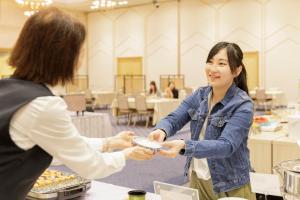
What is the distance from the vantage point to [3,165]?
43.2 inches

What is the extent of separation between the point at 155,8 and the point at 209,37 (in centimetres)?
277

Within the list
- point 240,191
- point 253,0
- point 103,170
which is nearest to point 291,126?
point 240,191

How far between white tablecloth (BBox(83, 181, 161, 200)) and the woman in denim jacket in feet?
0.90

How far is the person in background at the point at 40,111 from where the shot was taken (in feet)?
3.56

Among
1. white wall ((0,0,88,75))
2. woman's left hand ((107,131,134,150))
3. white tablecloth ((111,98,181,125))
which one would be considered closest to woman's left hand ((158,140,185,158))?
woman's left hand ((107,131,134,150))

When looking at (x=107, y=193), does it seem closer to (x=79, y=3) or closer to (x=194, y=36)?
(x=194, y=36)

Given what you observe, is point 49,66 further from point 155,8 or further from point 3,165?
point 155,8

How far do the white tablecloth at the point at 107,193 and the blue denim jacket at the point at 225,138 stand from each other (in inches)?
12.5

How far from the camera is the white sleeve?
109 centimetres

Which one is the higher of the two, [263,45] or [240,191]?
[263,45]

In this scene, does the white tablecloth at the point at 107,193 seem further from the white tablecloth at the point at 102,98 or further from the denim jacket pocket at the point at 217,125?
the white tablecloth at the point at 102,98

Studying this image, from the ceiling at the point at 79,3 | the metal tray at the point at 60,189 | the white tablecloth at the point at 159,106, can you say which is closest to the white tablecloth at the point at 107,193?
the metal tray at the point at 60,189

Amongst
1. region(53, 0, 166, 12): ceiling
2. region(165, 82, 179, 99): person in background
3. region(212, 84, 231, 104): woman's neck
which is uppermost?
region(53, 0, 166, 12): ceiling

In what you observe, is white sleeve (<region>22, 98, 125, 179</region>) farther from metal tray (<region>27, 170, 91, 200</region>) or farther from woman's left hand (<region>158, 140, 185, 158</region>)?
metal tray (<region>27, 170, 91, 200</region>)
